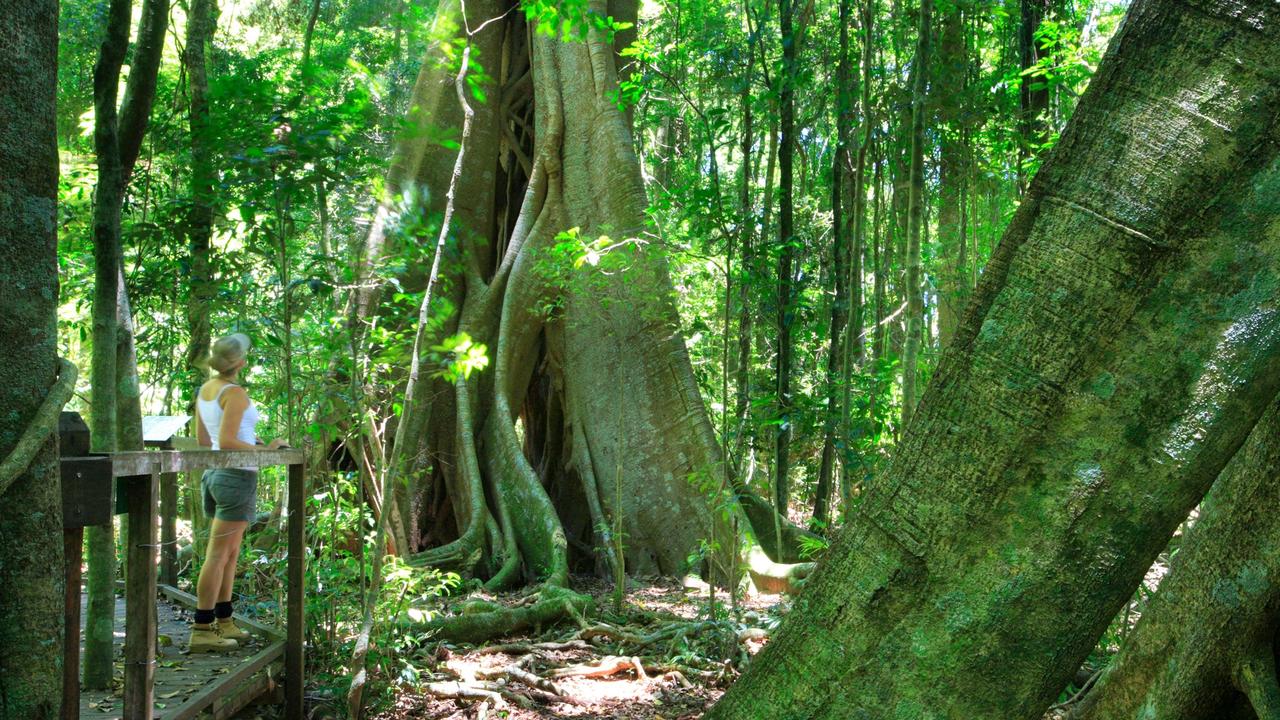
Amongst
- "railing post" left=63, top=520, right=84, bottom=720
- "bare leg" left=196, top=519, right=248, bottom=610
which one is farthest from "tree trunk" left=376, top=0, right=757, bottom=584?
"railing post" left=63, top=520, right=84, bottom=720

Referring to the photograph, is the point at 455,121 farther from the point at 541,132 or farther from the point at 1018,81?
the point at 1018,81

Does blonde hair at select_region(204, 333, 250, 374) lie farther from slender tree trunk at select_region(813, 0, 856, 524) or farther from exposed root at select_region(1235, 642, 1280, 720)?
slender tree trunk at select_region(813, 0, 856, 524)

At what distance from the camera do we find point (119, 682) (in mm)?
4074

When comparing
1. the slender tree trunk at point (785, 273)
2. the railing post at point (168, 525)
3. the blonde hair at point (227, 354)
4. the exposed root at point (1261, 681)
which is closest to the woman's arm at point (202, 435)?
the blonde hair at point (227, 354)

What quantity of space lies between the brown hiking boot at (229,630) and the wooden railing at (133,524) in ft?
3.03

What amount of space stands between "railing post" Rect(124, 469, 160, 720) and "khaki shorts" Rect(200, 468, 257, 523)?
138 cm

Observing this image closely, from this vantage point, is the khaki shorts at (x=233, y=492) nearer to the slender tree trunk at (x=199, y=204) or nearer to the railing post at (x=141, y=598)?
the slender tree trunk at (x=199, y=204)

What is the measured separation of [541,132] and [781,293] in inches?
131

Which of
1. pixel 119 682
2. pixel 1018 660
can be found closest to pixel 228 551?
pixel 119 682

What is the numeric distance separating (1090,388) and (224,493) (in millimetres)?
3822

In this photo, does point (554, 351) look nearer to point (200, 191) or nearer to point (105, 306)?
point (200, 191)

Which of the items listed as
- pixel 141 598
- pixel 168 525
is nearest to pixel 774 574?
pixel 168 525

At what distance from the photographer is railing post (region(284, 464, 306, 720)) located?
4406 mm

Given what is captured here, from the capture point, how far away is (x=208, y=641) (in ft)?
14.7
